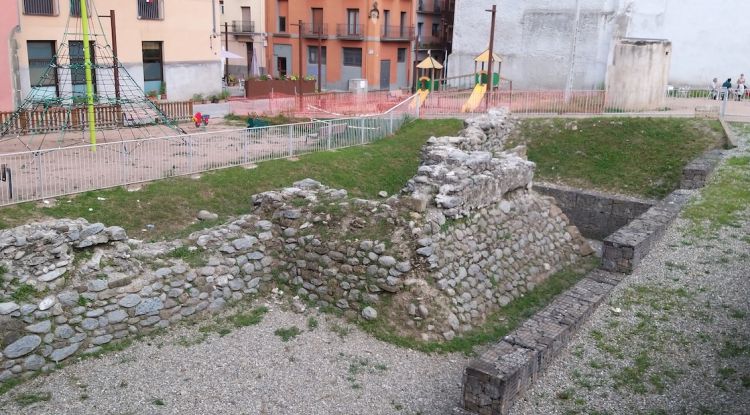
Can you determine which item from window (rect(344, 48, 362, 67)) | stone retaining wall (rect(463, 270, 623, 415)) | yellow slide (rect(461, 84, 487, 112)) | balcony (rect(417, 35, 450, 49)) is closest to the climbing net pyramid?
yellow slide (rect(461, 84, 487, 112))

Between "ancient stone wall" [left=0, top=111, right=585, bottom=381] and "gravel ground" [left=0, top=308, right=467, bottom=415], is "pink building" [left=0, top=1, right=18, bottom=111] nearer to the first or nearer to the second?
"ancient stone wall" [left=0, top=111, right=585, bottom=381]

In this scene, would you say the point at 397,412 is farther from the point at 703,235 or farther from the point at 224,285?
the point at 703,235

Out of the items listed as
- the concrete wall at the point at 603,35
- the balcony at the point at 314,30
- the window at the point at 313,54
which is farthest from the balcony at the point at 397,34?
the concrete wall at the point at 603,35

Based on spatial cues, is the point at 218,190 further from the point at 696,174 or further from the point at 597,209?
the point at 696,174

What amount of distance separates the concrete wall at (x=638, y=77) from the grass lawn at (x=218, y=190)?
369 inches

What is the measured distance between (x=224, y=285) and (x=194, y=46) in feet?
82.1

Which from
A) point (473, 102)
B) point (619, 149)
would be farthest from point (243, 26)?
point (619, 149)

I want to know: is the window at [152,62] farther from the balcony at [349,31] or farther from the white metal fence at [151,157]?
the balcony at [349,31]

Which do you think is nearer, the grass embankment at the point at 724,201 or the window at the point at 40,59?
the grass embankment at the point at 724,201

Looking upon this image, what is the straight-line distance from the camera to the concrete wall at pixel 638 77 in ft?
88.6

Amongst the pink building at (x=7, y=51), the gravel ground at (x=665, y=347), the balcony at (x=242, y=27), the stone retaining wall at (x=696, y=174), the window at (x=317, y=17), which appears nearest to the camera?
the gravel ground at (x=665, y=347)

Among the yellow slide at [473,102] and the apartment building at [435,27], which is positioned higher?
the apartment building at [435,27]

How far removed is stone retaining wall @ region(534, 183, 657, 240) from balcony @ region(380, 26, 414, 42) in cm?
3076

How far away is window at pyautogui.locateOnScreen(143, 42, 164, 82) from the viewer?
32750 millimetres
